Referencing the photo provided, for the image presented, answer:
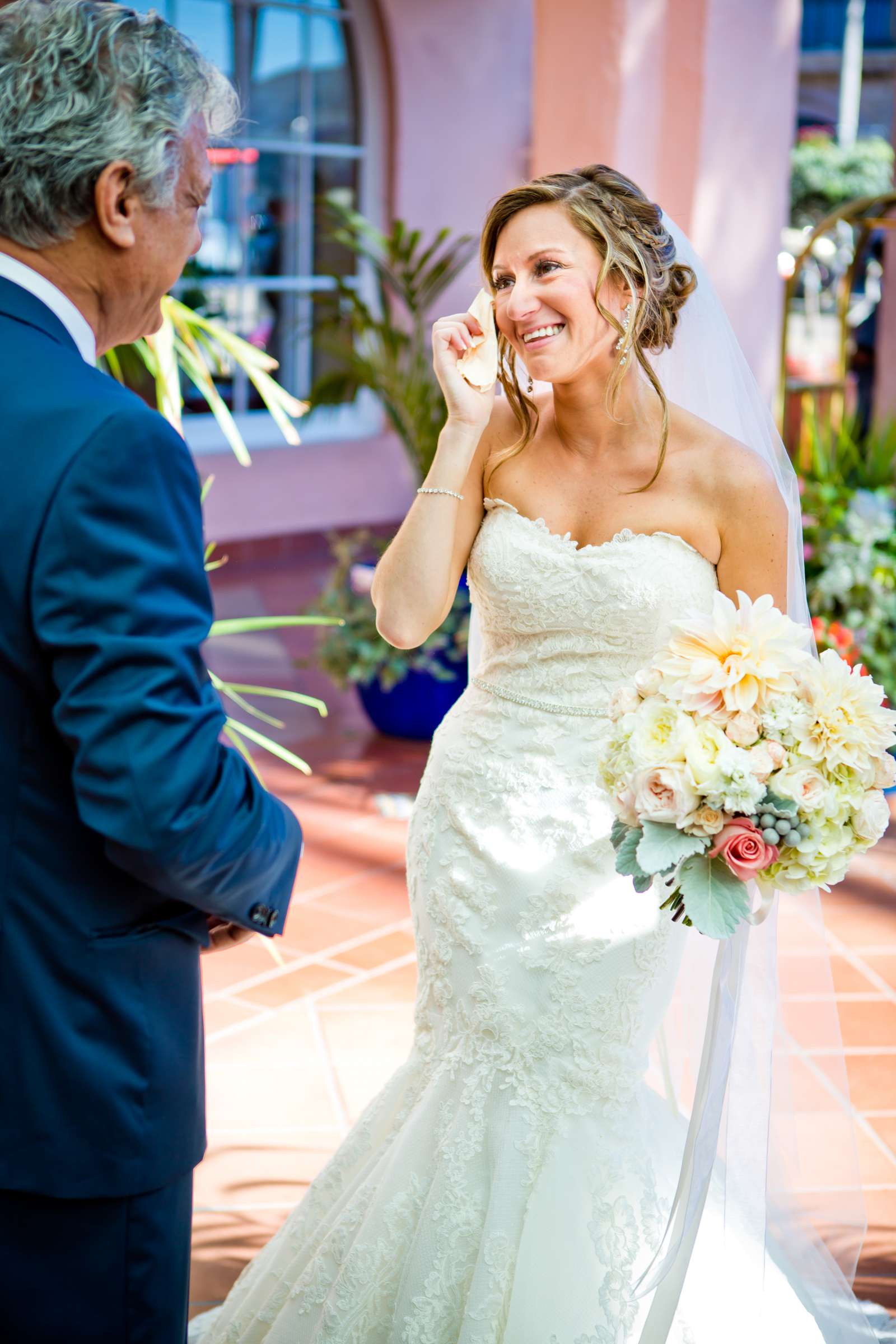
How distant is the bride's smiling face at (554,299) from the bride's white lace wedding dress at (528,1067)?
31 centimetres

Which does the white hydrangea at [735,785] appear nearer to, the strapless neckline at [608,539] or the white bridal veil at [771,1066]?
the white bridal veil at [771,1066]

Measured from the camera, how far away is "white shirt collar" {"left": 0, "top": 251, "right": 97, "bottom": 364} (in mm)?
1482

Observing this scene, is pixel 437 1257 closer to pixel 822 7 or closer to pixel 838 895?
pixel 838 895

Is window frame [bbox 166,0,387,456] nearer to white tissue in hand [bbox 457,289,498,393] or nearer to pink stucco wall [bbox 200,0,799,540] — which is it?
pink stucco wall [bbox 200,0,799,540]

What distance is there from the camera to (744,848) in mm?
1810

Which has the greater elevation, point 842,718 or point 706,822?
point 842,718

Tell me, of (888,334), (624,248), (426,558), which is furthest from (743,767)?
(888,334)

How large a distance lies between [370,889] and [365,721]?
6.95ft

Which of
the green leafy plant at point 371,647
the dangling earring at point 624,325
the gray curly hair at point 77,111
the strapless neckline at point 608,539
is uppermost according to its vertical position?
the gray curly hair at point 77,111

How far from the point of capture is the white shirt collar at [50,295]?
1482mm

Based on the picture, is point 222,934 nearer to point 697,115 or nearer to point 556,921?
point 556,921

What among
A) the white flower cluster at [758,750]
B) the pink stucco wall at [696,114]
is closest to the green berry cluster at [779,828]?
the white flower cluster at [758,750]

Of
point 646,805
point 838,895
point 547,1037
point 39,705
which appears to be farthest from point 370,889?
point 39,705

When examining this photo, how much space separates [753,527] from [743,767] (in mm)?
790
